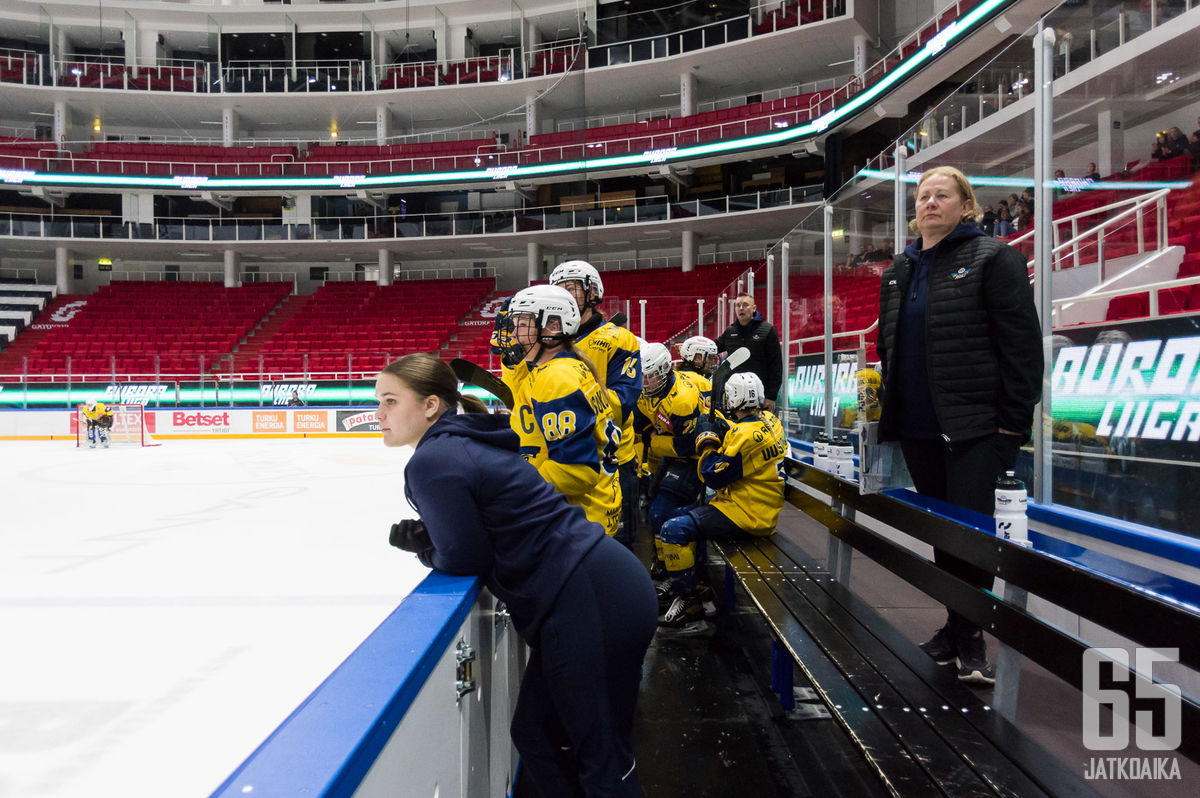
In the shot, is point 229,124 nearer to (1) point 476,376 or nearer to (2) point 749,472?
(2) point 749,472

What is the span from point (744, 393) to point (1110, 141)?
1.83 m

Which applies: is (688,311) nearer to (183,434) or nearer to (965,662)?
(965,662)

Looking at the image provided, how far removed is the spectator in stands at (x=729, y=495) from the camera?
3.56m

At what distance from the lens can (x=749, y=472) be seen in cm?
367

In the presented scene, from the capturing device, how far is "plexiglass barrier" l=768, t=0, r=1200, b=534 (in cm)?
196

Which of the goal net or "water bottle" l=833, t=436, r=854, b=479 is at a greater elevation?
"water bottle" l=833, t=436, r=854, b=479

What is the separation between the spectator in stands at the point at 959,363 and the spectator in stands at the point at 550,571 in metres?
1.29

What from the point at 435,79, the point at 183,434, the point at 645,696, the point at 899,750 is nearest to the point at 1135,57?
the point at 899,750

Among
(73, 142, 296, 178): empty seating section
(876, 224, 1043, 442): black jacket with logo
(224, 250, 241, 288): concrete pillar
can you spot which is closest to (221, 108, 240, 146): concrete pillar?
(73, 142, 296, 178): empty seating section

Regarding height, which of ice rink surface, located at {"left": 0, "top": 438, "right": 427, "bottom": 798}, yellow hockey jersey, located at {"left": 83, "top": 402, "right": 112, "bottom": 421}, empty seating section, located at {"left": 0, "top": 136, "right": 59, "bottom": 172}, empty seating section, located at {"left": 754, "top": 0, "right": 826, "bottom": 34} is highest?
empty seating section, located at {"left": 754, "top": 0, "right": 826, "bottom": 34}

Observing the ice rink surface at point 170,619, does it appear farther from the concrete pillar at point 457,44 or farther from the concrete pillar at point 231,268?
the concrete pillar at point 457,44

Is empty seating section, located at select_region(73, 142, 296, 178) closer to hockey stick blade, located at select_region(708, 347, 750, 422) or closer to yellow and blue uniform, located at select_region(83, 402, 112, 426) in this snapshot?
yellow and blue uniform, located at select_region(83, 402, 112, 426)

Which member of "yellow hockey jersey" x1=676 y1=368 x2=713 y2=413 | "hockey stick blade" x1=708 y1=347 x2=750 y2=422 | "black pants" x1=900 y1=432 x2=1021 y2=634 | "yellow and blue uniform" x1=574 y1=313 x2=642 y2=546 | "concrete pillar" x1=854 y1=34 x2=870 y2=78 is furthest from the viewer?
"concrete pillar" x1=854 y1=34 x2=870 y2=78

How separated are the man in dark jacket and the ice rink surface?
9.76 ft
